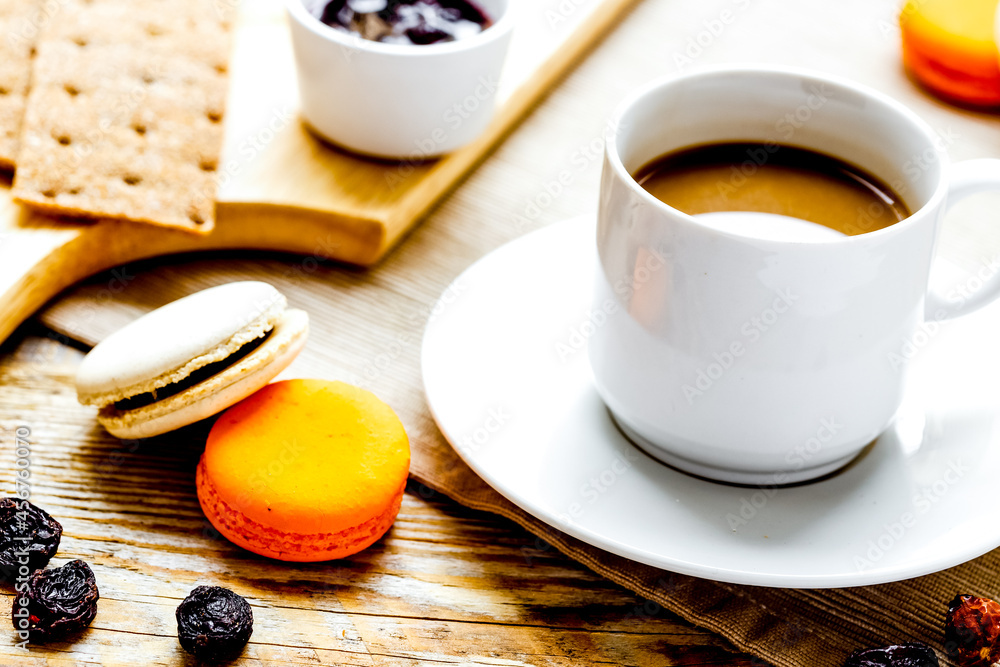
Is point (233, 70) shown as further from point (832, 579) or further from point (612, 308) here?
point (832, 579)

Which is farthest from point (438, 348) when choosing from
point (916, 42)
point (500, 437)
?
point (916, 42)

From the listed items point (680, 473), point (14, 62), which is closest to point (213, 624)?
point (680, 473)

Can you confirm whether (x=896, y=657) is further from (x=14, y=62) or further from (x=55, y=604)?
(x=14, y=62)

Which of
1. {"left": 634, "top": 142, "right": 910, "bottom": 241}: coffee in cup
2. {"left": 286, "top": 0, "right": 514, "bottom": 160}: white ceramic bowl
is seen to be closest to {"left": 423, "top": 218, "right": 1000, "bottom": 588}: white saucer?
{"left": 634, "top": 142, "right": 910, "bottom": 241}: coffee in cup

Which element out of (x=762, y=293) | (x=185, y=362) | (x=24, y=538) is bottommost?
(x=24, y=538)

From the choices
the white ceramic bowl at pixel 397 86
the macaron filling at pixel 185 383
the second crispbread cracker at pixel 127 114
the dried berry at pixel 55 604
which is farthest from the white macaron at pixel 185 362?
the white ceramic bowl at pixel 397 86

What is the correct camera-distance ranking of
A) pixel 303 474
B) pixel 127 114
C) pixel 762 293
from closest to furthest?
pixel 762 293 → pixel 303 474 → pixel 127 114
